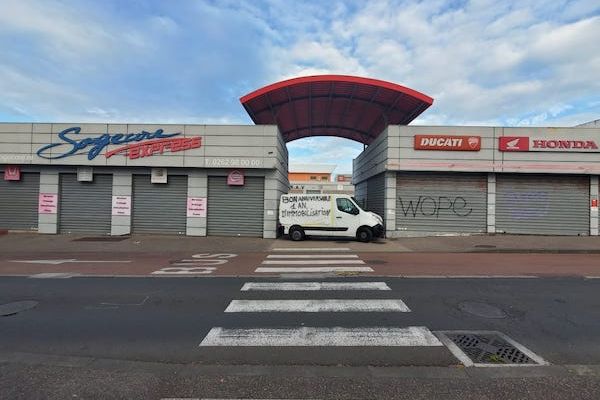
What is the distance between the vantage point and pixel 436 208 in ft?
64.4

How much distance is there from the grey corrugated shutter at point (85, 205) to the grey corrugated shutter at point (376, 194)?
13.9m

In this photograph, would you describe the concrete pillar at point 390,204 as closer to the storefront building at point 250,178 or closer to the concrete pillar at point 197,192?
the storefront building at point 250,178

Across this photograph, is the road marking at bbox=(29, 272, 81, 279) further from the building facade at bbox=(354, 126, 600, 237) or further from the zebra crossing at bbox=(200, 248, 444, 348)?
the building facade at bbox=(354, 126, 600, 237)

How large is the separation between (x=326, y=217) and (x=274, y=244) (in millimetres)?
2752

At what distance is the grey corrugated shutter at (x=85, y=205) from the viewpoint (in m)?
20.0

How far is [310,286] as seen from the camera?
324 inches

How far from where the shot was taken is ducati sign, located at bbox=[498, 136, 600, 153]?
19016 mm

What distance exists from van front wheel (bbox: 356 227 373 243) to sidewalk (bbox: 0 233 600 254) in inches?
17.5

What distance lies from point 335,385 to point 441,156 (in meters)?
17.3

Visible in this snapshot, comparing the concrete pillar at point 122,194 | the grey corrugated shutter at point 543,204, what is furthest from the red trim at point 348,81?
the concrete pillar at point 122,194

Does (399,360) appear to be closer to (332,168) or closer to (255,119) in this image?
(255,119)

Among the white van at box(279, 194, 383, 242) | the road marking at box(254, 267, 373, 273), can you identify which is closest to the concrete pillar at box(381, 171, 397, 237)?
the white van at box(279, 194, 383, 242)

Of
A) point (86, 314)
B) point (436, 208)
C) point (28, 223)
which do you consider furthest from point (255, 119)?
point (86, 314)

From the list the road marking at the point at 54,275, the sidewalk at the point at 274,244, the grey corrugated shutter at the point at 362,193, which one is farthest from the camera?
the grey corrugated shutter at the point at 362,193
